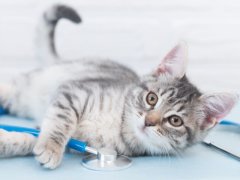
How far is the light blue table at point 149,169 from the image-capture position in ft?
2.53

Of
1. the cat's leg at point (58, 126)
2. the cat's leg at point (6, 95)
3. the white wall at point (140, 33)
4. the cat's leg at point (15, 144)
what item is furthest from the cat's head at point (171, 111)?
the white wall at point (140, 33)

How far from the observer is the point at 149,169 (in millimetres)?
828

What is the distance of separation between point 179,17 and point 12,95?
702 mm

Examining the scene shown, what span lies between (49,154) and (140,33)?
34.4 inches

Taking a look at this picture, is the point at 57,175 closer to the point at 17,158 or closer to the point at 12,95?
the point at 17,158

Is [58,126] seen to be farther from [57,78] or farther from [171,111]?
[57,78]

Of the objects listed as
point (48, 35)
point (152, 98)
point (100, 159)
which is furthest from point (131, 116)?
point (48, 35)

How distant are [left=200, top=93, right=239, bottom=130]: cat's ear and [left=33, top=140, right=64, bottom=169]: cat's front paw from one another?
0.34m

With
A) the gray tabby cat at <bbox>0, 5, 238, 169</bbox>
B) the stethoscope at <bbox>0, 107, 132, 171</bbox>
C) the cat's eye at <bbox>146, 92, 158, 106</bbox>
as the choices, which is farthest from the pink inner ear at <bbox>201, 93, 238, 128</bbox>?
the stethoscope at <bbox>0, 107, 132, 171</bbox>

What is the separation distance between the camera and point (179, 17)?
62.6 inches

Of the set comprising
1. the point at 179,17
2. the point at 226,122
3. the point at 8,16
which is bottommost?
the point at 226,122

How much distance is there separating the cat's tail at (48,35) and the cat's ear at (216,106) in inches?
24.0

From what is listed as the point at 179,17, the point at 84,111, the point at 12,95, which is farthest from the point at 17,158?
the point at 179,17

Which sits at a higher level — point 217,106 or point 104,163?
point 217,106
